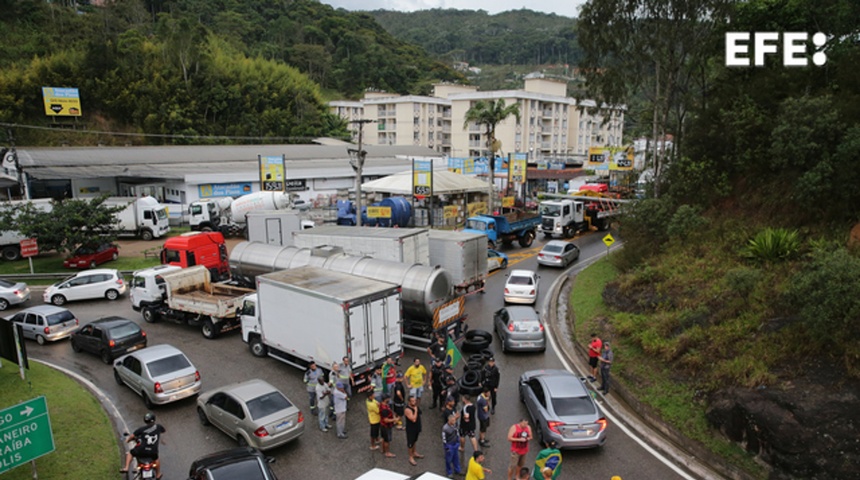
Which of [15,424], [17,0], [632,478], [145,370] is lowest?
[632,478]

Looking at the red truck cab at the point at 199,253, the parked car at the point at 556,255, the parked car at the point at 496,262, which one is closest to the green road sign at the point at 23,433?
the red truck cab at the point at 199,253

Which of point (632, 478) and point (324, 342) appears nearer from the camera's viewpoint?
point (632, 478)

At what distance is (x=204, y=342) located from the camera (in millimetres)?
19328

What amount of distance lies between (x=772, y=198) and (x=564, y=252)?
11.9m

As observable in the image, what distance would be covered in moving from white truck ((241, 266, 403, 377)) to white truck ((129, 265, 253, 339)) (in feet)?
10.8

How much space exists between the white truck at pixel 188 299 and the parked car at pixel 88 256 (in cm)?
991

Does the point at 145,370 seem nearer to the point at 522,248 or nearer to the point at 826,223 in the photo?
the point at 826,223

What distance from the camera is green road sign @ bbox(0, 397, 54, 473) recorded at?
348 inches

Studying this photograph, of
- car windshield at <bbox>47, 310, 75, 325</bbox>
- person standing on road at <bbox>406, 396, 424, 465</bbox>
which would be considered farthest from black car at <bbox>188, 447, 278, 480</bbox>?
car windshield at <bbox>47, 310, 75, 325</bbox>

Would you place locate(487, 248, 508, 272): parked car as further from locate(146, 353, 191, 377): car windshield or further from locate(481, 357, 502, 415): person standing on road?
locate(146, 353, 191, 377): car windshield

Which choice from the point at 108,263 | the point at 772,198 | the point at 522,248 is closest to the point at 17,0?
the point at 108,263

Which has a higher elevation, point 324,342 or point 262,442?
point 324,342

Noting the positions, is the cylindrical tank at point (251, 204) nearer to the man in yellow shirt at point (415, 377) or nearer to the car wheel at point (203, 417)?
the car wheel at point (203, 417)

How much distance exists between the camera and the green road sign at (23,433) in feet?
29.0
